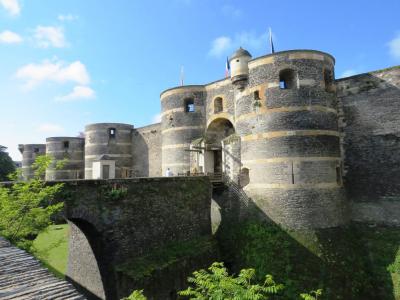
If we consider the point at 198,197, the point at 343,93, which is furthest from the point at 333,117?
the point at 198,197

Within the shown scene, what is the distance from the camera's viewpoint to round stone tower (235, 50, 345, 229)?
13.8m

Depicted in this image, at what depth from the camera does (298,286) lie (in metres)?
12.1

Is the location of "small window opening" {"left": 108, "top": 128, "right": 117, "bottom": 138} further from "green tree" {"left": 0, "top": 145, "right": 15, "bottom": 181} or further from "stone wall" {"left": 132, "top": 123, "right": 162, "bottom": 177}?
"green tree" {"left": 0, "top": 145, "right": 15, "bottom": 181}

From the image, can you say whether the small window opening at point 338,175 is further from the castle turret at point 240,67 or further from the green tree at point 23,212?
the green tree at point 23,212

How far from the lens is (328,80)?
15461 millimetres

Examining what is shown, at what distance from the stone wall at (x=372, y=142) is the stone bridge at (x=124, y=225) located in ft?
28.5

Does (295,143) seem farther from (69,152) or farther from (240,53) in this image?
(69,152)

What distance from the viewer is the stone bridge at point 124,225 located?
10531 mm

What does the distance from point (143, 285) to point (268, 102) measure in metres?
10.6

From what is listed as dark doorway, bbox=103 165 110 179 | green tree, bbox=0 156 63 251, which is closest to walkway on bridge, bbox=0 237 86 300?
green tree, bbox=0 156 63 251

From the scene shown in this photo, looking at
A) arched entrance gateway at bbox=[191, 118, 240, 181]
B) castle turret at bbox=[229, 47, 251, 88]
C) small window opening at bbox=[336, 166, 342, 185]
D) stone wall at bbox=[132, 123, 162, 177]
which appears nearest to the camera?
small window opening at bbox=[336, 166, 342, 185]

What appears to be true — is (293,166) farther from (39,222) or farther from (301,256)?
(39,222)

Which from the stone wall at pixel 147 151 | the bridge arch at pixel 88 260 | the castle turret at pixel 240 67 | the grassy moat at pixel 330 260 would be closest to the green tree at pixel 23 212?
the bridge arch at pixel 88 260

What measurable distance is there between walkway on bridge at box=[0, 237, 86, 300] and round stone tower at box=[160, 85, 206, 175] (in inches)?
610
